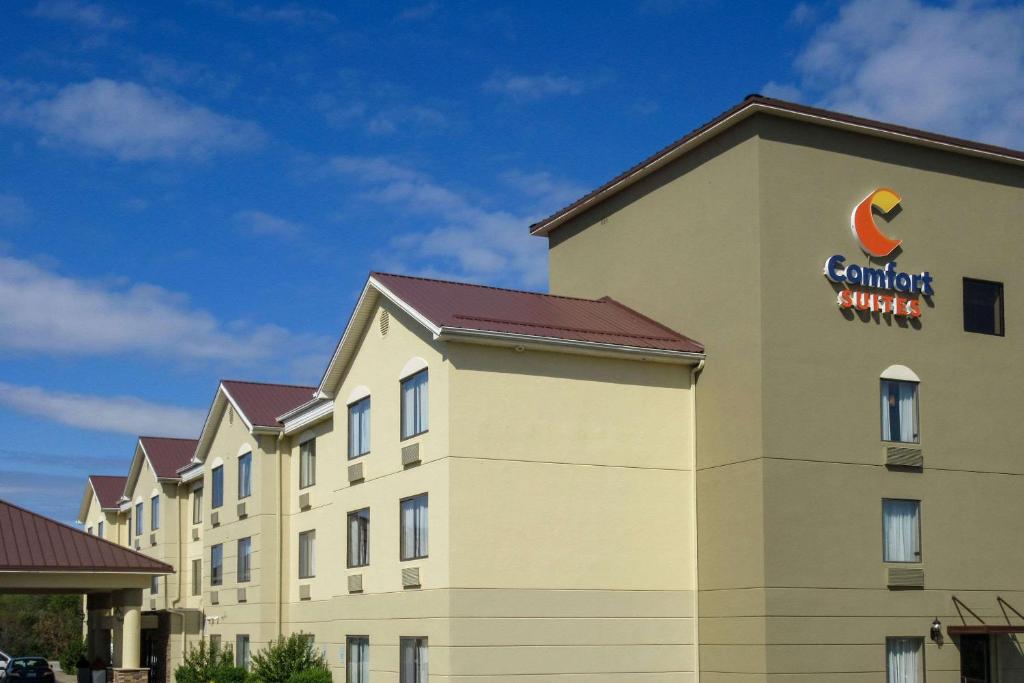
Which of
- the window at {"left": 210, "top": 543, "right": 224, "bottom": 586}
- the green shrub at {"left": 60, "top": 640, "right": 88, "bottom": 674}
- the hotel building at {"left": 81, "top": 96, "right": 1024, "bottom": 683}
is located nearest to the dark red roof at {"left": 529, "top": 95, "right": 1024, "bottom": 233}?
the hotel building at {"left": 81, "top": 96, "right": 1024, "bottom": 683}

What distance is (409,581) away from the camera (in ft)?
86.3

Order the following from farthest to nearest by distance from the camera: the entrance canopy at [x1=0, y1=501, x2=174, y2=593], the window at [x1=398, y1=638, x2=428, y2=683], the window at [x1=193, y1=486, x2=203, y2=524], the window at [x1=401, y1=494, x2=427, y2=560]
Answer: the window at [x1=193, y1=486, x2=203, y2=524], the entrance canopy at [x1=0, y1=501, x2=174, y2=593], the window at [x1=401, y1=494, x2=427, y2=560], the window at [x1=398, y1=638, x2=428, y2=683]

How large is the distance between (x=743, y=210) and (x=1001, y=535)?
8.59 meters

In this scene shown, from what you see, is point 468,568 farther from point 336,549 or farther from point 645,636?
point 336,549

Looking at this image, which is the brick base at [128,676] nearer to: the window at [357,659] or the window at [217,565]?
the window at [217,565]

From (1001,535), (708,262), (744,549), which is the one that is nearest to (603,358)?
(708,262)

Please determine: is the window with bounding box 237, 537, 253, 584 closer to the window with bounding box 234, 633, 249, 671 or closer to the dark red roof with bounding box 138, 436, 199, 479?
the window with bounding box 234, 633, 249, 671

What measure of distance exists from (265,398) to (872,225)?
20.8 meters

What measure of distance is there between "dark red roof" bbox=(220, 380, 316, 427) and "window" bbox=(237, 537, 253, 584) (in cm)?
Result: 376

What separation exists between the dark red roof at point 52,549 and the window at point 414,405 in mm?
12253

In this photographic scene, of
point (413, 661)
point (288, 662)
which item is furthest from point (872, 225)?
point (288, 662)

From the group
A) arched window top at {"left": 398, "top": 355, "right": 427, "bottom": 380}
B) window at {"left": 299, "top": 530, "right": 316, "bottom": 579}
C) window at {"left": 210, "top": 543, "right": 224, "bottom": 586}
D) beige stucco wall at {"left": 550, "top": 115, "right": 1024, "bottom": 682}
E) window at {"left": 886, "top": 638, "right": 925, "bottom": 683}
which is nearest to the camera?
beige stucco wall at {"left": 550, "top": 115, "right": 1024, "bottom": 682}

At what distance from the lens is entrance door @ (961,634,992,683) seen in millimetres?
25641

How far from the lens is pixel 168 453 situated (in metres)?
50.7
